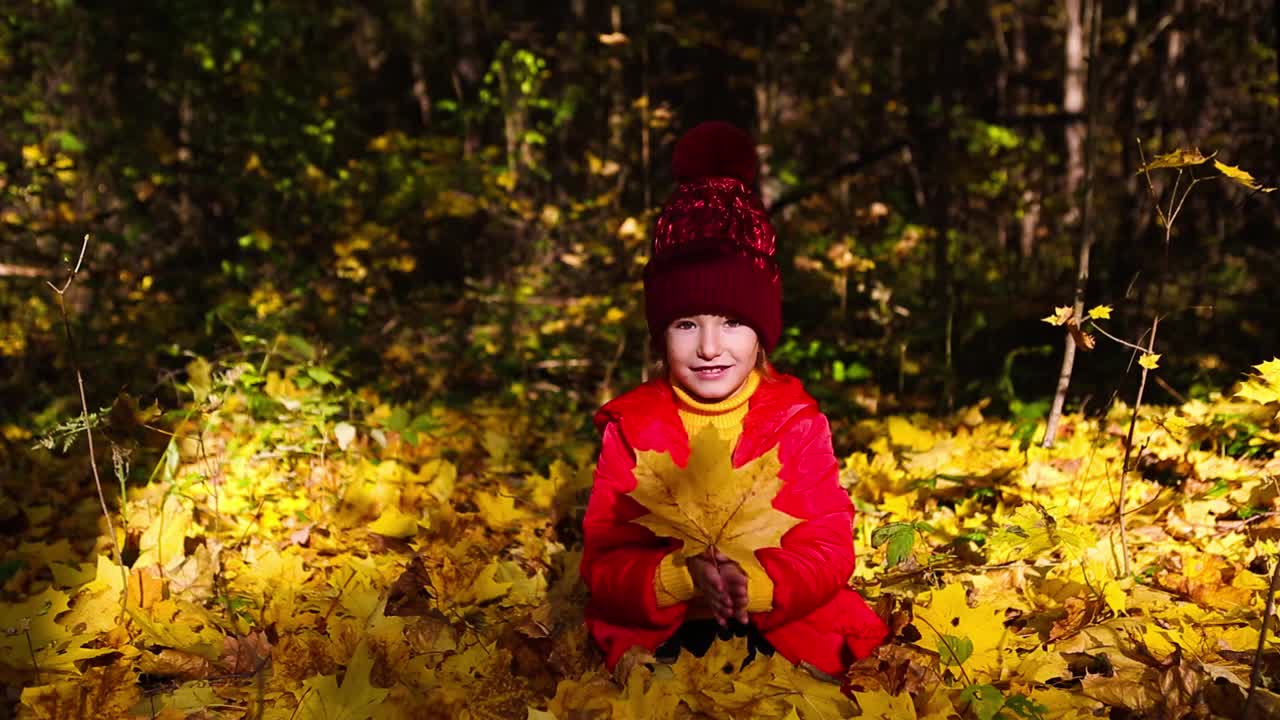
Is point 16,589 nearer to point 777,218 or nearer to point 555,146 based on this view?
point 777,218

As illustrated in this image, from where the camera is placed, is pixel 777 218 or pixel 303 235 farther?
pixel 777 218

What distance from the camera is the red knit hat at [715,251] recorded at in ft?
5.96

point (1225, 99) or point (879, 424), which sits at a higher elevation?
point (1225, 99)

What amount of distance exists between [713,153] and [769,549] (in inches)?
36.5

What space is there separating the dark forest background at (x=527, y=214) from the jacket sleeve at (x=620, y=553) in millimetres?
2060

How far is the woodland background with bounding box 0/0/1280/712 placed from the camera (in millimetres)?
4172

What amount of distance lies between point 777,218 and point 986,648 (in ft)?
16.3

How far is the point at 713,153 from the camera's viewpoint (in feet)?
6.71

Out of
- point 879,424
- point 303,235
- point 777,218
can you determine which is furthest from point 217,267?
point 879,424

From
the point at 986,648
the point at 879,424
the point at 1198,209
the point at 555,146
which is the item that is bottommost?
the point at 879,424

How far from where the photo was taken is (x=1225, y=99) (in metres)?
4.99

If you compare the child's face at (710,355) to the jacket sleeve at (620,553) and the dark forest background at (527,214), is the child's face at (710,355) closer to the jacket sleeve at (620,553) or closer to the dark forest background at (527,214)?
the jacket sleeve at (620,553)

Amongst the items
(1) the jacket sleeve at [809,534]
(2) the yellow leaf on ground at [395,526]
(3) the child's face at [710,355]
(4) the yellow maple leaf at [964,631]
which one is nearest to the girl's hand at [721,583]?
(1) the jacket sleeve at [809,534]

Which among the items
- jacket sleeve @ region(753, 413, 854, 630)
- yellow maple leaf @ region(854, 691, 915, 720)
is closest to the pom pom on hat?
jacket sleeve @ region(753, 413, 854, 630)
